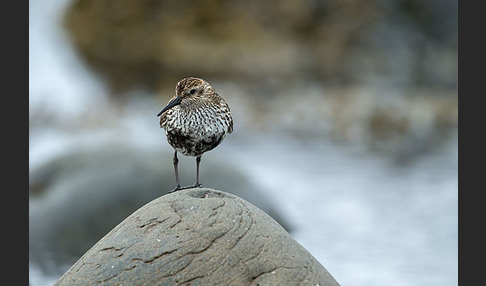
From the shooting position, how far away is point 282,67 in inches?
855

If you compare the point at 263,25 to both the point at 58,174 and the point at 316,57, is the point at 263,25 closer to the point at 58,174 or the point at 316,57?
the point at 316,57

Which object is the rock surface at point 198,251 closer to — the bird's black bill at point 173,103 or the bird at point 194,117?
the bird at point 194,117

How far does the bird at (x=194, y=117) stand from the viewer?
24.2ft

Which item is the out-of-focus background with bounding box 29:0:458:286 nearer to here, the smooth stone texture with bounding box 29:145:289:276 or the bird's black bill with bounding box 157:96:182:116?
the smooth stone texture with bounding box 29:145:289:276

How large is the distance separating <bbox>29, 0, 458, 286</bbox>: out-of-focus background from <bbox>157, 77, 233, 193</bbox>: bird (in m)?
4.77

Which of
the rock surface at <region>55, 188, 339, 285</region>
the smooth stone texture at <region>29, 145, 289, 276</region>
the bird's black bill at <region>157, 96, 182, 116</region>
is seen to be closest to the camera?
the rock surface at <region>55, 188, 339, 285</region>

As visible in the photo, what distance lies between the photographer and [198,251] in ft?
22.0

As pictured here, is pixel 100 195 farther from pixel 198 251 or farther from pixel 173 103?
pixel 198 251

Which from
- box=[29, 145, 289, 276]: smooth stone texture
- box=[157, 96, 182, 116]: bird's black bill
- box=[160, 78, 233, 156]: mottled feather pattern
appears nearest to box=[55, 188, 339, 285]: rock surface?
box=[160, 78, 233, 156]: mottled feather pattern

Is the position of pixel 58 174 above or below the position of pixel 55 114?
below

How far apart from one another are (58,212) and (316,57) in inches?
424

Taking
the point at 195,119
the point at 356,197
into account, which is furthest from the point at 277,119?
the point at 195,119

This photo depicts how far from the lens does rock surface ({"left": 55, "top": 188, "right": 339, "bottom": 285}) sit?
Answer: 6.63m

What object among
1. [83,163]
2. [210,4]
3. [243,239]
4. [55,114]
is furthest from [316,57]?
[243,239]
